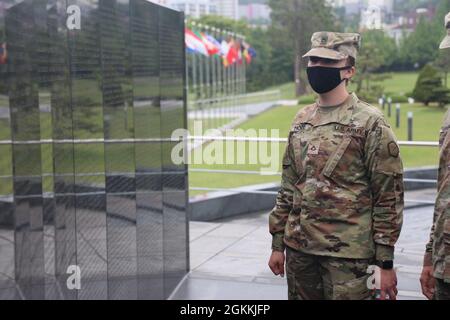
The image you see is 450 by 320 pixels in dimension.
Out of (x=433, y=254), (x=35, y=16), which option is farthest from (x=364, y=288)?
(x=35, y=16)

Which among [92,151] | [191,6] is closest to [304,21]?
[92,151]

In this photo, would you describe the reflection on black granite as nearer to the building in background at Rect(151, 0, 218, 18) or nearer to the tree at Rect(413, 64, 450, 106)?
the building in background at Rect(151, 0, 218, 18)

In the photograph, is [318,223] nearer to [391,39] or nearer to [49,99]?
[49,99]

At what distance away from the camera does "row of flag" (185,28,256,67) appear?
16.0 m

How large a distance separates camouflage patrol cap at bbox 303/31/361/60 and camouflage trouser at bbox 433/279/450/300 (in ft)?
2.63

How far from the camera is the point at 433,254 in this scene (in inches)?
80.8

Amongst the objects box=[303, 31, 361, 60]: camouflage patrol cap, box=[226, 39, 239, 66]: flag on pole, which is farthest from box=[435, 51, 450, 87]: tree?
box=[226, 39, 239, 66]: flag on pole

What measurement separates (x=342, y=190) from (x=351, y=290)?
0.33 metres

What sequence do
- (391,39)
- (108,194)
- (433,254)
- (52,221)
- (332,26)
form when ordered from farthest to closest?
1. (332,26)
2. (391,39)
3. (108,194)
4. (52,221)
5. (433,254)

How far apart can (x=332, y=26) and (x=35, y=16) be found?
6968mm

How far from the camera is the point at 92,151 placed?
271 cm

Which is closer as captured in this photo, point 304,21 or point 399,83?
point 304,21

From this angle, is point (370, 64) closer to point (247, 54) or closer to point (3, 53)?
point (3, 53)
